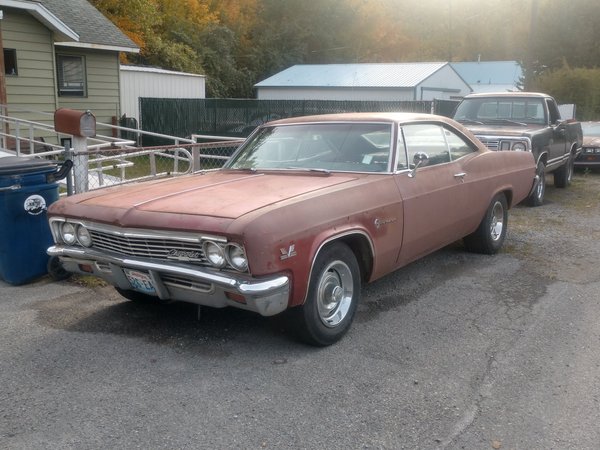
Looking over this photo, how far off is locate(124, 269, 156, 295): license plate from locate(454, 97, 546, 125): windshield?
26.3 ft

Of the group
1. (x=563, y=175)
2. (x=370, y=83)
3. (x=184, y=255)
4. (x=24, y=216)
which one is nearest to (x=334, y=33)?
(x=370, y=83)

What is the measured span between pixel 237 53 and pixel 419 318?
128 feet

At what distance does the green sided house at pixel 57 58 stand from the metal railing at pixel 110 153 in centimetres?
67

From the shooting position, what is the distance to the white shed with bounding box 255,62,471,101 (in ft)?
92.7

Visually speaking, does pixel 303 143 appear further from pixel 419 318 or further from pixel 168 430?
pixel 168 430

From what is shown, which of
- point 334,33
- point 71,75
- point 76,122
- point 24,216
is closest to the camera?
point 24,216

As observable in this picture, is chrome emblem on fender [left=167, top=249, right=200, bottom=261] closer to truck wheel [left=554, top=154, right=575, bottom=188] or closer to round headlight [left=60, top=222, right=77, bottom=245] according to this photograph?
round headlight [left=60, top=222, right=77, bottom=245]

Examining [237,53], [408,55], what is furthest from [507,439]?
[408,55]

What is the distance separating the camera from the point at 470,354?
4359 mm

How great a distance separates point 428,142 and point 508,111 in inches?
227

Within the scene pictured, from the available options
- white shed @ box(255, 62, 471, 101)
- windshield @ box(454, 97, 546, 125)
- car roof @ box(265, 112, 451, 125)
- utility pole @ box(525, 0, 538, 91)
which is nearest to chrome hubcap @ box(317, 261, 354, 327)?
car roof @ box(265, 112, 451, 125)

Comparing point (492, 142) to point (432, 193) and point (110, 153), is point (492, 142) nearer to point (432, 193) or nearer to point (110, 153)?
point (432, 193)

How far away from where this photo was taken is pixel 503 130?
10039 mm

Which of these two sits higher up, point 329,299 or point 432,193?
point 432,193
